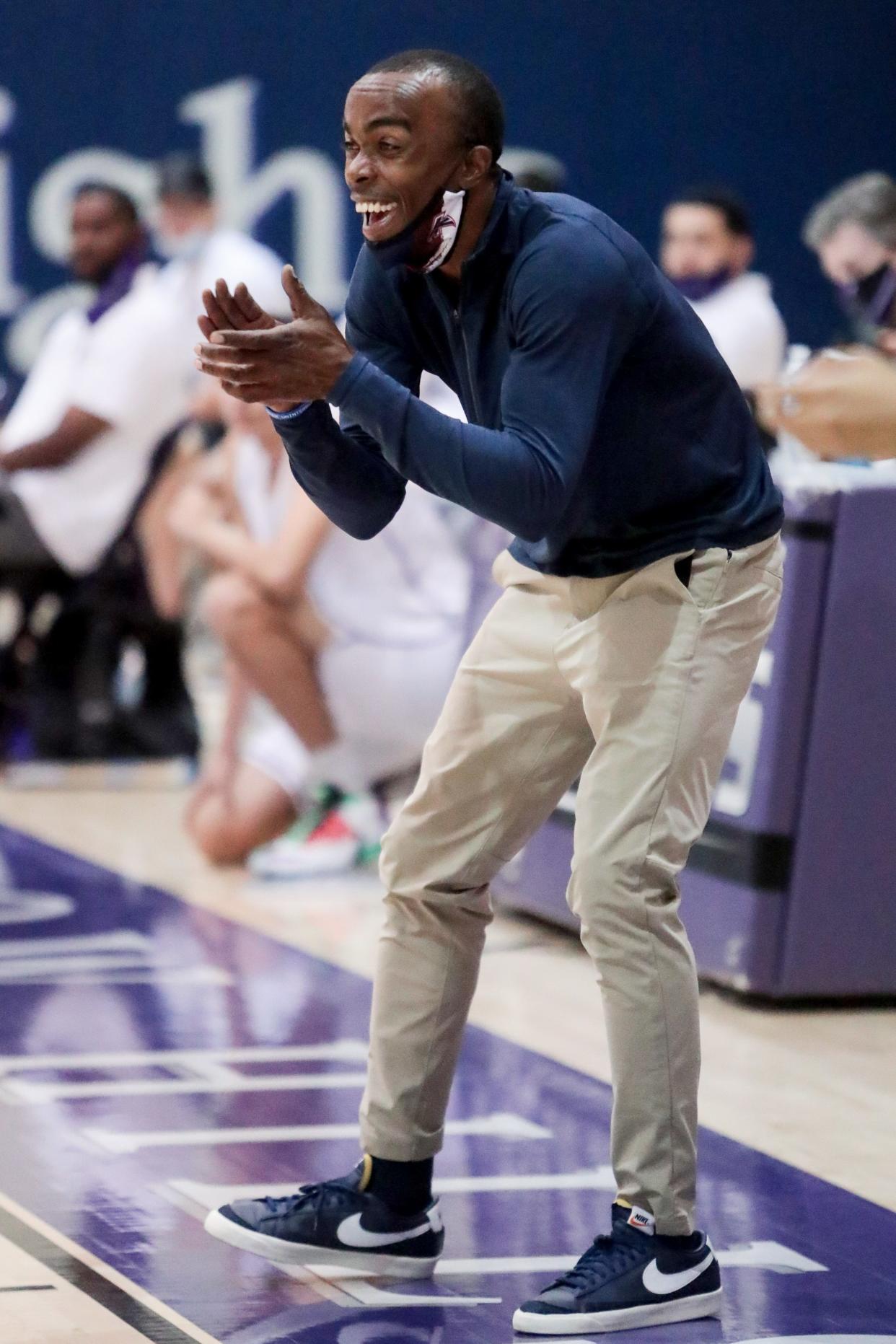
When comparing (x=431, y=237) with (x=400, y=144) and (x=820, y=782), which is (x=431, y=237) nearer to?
(x=400, y=144)

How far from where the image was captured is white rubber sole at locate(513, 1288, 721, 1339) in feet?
8.61

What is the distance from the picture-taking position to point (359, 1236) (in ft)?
9.35

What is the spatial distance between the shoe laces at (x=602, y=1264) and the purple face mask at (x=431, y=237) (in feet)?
3.83

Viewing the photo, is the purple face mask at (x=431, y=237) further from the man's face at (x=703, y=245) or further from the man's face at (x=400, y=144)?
the man's face at (x=703, y=245)

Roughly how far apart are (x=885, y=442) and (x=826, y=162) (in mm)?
9322

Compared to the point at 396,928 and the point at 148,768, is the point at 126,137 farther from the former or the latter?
the point at 396,928

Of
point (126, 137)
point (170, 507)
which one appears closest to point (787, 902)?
point (170, 507)

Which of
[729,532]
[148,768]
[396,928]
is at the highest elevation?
[729,532]

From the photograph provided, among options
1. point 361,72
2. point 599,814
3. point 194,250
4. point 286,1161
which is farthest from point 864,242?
point 361,72

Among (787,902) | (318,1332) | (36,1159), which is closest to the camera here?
(318,1332)

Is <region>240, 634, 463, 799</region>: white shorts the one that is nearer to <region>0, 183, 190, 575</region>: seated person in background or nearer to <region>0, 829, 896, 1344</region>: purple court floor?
<region>0, 829, 896, 1344</region>: purple court floor

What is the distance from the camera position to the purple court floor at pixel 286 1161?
274cm

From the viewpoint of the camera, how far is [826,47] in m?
11.8

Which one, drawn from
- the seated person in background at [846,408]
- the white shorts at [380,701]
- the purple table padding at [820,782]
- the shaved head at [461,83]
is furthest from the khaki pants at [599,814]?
the white shorts at [380,701]
